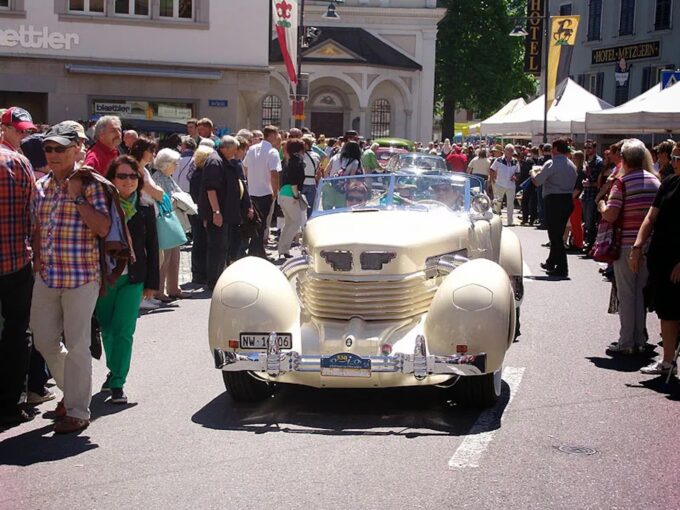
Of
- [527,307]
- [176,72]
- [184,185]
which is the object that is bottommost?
[527,307]

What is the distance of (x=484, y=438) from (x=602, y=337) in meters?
4.62

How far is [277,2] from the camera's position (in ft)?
89.6

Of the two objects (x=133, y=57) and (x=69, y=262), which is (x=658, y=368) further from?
(x=133, y=57)

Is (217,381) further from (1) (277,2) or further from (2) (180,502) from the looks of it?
(1) (277,2)

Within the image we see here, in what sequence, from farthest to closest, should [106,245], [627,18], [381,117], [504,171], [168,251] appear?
[381,117]
[627,18]
[504,171]
[168,251]
[106,245]

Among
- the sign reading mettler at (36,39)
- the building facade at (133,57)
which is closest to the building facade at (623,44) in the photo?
the building facade at (133,57)

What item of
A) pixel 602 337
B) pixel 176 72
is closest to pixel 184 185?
pixel 602 337

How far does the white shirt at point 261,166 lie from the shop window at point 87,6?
18.4 metres

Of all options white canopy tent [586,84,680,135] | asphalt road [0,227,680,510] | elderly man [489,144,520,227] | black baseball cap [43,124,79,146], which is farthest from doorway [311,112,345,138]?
black baseball cap [43,124,79,146]

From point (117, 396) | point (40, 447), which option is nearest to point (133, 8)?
point (117, 396)

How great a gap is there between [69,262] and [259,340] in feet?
4.91

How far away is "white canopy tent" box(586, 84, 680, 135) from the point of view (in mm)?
21047

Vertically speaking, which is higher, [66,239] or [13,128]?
[13,128]

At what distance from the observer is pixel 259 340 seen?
798cm
